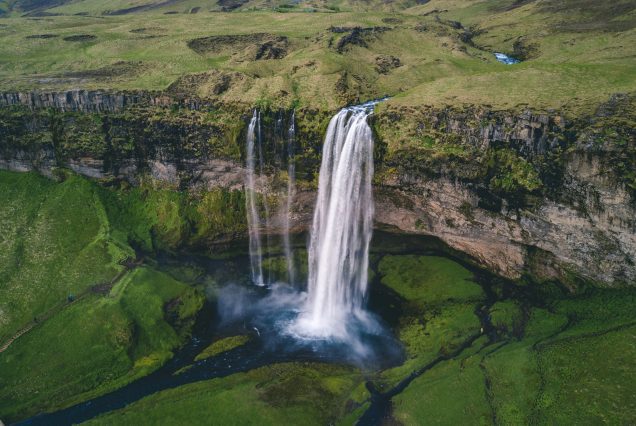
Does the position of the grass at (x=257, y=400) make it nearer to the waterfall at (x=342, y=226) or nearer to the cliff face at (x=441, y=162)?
the waterfall at (x=342, y=226)

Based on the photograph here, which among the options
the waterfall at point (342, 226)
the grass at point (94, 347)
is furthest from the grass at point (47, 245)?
the waterfall at point (342, 226)

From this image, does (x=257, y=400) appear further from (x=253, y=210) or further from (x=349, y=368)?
(x=253, y=210)

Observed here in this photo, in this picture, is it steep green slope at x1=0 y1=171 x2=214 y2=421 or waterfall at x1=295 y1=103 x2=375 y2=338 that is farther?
waterfall at x1=295 y1=103 x2=375 y2=338

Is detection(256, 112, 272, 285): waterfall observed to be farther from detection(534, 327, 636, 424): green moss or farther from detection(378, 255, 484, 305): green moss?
detection(534, 327, 636, 424): green moss

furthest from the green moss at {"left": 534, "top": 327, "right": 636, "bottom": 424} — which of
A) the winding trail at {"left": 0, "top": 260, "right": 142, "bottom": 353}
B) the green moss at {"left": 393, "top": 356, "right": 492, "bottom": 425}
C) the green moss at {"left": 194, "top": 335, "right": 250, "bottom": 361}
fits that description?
the winding trail at {"left": 0, "top": 260, "right": 142, "bottom": 353}

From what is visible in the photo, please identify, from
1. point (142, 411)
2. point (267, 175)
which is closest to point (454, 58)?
point (267, 175)

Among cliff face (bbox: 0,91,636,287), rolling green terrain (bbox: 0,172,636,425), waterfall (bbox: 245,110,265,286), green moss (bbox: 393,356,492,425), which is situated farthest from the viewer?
waterfall (bbox: 245,110,265,286)
